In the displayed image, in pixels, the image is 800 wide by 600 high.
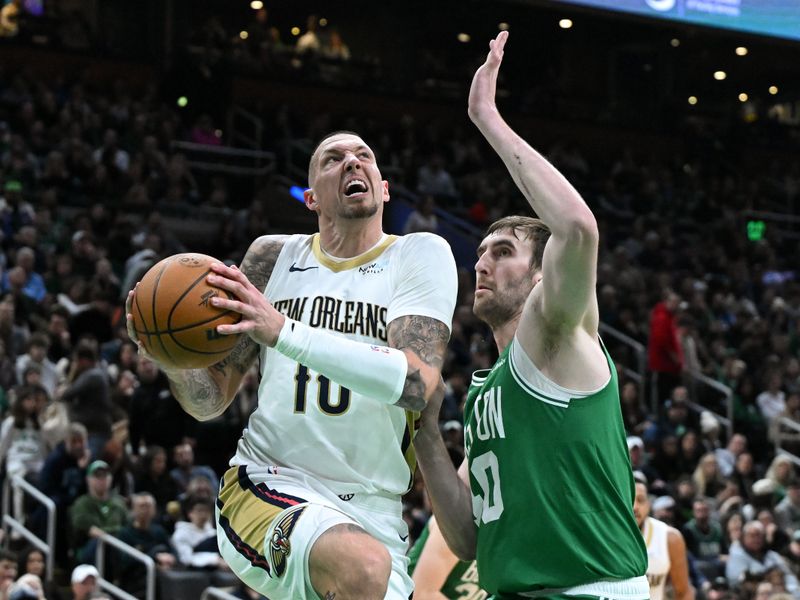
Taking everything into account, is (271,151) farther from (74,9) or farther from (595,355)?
(595,355)

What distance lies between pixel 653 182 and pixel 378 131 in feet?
16.3

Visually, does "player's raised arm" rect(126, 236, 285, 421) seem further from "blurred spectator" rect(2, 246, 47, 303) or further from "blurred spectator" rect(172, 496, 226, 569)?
"blurred spectator" rect(2, 246, 47, 303)

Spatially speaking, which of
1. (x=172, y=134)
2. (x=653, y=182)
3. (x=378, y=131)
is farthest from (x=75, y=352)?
(x=653, y=182)

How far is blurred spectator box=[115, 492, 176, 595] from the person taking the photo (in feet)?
32.5

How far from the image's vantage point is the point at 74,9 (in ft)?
71.3

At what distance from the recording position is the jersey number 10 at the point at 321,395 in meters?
4.49

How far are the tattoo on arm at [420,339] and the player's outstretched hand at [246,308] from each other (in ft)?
1.64

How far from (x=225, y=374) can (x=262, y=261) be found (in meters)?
0.43

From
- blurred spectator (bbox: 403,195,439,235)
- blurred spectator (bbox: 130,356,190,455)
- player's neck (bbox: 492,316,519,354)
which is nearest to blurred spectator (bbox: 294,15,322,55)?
blurred spectator (bbox: 403,195,439,235)

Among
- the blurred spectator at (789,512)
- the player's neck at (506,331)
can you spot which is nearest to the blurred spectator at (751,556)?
the blurred spectator at (789,512)

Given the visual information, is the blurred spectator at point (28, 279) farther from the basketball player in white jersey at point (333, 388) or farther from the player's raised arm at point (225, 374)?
the basketball player in white jersey at point (333, 388)

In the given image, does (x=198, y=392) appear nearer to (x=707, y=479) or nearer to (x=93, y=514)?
(x=93, y=514)

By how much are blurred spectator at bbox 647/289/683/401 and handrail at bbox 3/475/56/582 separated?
330 inches

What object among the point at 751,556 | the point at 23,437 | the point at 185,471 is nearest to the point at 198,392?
the point at 185,471
